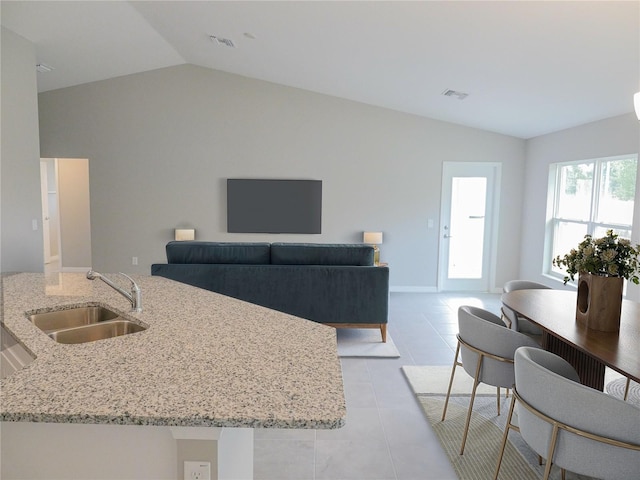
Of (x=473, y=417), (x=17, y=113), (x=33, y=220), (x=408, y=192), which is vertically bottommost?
(x=473, y=417)

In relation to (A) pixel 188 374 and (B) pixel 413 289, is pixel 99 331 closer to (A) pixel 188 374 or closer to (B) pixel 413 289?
(A) pixel 188 374

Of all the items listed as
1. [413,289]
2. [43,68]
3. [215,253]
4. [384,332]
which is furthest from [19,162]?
[413,289]

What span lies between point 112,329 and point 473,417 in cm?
223

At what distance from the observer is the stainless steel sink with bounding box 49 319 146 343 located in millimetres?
2066

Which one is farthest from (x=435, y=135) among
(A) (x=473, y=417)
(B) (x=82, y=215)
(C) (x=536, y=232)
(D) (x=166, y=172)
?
(B) (x=82, y=215)

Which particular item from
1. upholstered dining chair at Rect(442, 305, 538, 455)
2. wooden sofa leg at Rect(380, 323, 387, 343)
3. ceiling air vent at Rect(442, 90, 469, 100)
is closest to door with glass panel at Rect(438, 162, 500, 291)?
ceiling air vent at Rect(442, 90, 469, 100)

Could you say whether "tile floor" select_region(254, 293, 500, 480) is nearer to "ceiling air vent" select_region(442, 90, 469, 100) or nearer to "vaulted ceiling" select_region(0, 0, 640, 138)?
"vaulted ceiling" select_region(0, 0, 640, 138)

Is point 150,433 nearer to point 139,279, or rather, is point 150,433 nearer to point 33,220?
point 139,279

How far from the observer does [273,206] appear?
696cm

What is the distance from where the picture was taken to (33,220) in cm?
466

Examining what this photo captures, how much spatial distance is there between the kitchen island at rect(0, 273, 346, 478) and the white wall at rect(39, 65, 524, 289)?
4956 mm

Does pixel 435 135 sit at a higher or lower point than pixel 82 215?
higher

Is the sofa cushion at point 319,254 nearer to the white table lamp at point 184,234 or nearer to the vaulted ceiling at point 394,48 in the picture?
the vaulted ceiling at point 394,48

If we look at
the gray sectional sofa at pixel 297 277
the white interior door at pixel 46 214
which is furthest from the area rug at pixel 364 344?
the white interior door at pixel 46 214
